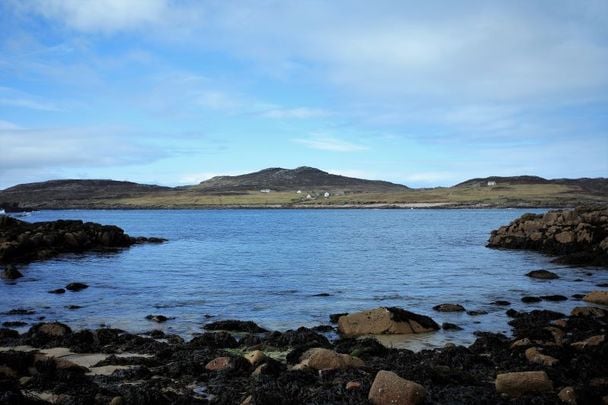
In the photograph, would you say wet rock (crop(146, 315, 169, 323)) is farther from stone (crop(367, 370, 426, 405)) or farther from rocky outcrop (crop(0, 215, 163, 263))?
rocky outcrop (crop(0, 215, 163, 263))

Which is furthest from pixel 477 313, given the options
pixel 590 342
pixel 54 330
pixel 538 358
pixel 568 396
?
pixel 54 330

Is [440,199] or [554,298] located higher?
[440,199]

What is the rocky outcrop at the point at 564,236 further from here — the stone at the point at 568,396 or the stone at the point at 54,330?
the stone at the point at 54,330

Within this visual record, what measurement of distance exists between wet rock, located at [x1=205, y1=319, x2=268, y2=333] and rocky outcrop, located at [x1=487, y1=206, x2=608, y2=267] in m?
24.2

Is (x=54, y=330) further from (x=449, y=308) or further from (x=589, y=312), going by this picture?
(x=589, y=312)

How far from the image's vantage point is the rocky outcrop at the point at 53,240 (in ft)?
129

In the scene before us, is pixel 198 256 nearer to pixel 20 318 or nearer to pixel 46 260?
pixel 46 260

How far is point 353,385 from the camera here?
1008 centimetres

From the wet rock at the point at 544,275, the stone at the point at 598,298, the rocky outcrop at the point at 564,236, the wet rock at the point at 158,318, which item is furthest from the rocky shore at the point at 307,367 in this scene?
the rocky outcrop at the point at 564,236

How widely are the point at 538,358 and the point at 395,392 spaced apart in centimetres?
461

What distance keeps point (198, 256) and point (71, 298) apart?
19.3 m

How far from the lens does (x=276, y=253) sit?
44594mm

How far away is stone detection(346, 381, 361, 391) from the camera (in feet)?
32.6

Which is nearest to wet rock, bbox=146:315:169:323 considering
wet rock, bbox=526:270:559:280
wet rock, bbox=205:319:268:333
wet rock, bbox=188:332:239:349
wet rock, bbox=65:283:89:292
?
wet rock, bbox=205:319:268:333
